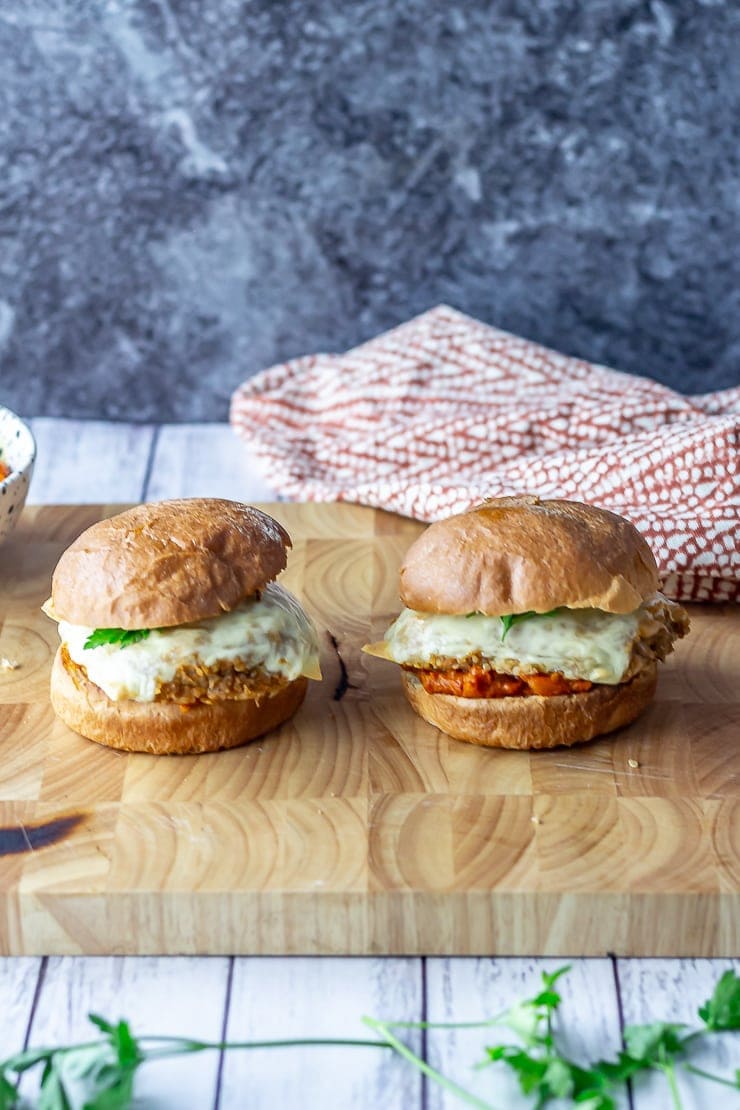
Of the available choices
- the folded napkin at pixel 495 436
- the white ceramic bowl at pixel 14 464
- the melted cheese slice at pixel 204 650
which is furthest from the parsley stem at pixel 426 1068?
the white ceramic bowl at pixel 14 464

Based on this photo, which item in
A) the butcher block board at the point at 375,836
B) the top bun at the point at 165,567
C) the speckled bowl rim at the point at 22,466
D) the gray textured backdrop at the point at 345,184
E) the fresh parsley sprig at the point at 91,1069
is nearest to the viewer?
the fresh parsley sprig at the point at 91,1069

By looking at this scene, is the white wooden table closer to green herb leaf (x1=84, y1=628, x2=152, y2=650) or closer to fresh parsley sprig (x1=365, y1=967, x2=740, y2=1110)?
fresh parsley sprig (x1=365, y1=967, x2=740, y2=1110)

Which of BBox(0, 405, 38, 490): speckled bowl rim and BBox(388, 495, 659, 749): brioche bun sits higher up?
BBox(388, 495, 659, 749): brioche bun

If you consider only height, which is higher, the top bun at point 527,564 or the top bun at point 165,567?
the top bun at point 527,564

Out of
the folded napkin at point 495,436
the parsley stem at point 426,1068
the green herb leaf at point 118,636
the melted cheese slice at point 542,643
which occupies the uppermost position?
the melted cheese slice at point 542,643

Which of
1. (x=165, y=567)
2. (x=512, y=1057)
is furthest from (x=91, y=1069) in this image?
(x=165, y=567)

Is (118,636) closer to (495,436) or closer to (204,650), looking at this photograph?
(204,650)

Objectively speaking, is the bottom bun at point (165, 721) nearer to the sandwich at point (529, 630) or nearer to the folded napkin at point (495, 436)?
the sandwich at point (529, 630)

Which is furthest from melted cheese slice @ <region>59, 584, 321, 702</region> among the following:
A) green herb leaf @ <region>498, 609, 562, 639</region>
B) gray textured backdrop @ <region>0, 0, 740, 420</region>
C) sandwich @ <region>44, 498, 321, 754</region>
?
gray textured backdrop @ <region>0, 0, 740, 420</region>
